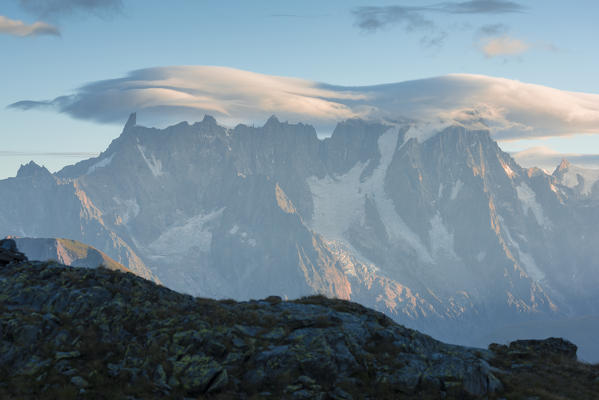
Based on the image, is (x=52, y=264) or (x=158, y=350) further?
(x=52, y=264)

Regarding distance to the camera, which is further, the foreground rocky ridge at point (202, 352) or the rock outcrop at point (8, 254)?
the rock outcrop at point (8, 254)

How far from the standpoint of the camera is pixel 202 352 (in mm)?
36250

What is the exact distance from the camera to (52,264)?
48875 millimetres

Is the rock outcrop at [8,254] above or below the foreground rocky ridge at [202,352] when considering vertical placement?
above

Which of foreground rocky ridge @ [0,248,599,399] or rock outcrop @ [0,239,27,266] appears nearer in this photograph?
foreground rocky ridge @ [0,248,599,399]

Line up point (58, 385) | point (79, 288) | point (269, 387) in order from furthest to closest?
point (79, 288), point (269, 387), point (58, 385)

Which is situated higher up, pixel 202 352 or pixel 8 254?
pixel 8 254

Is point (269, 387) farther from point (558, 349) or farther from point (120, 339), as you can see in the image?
point (558, 349)

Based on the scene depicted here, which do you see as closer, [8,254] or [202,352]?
[202,352]

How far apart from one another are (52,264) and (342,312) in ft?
84.0

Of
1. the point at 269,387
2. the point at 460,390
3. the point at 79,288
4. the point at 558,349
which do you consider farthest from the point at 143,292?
the point at 558,349

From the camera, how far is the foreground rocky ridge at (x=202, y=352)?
33219mm

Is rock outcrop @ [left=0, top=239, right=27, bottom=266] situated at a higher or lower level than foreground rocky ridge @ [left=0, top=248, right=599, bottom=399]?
higher

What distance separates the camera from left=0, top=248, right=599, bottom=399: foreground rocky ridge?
1308 inches
